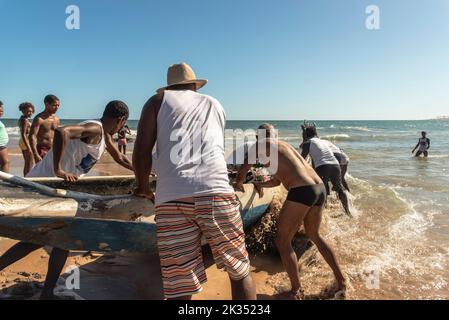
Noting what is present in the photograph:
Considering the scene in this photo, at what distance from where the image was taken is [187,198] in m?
2.18

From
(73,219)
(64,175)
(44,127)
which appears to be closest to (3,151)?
(44,127)

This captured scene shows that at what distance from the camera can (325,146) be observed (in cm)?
636

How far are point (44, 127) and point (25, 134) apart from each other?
136 cm

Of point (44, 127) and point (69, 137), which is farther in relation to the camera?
point (44, 127)

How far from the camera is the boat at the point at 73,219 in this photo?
2.83 m

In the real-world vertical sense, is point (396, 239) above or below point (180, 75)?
below

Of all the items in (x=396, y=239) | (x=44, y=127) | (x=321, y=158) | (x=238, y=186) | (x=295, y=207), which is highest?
(x=44, y=127)

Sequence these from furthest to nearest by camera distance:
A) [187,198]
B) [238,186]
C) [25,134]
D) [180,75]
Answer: [25,134] → [238,186] → [180,75] → [187,198]

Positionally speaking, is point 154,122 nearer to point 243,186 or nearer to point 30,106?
point 243,186

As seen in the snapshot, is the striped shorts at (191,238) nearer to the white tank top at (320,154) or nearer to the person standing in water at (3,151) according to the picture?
the white tank top at (320,154)

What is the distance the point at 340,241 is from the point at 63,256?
3805 millimetres

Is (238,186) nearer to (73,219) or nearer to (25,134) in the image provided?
(73,219)

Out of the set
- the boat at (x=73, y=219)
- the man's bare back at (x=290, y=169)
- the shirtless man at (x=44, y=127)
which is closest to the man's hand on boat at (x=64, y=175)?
the boat at (x=73, y=219)

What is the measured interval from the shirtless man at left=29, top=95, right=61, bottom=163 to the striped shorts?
4.25 metres
